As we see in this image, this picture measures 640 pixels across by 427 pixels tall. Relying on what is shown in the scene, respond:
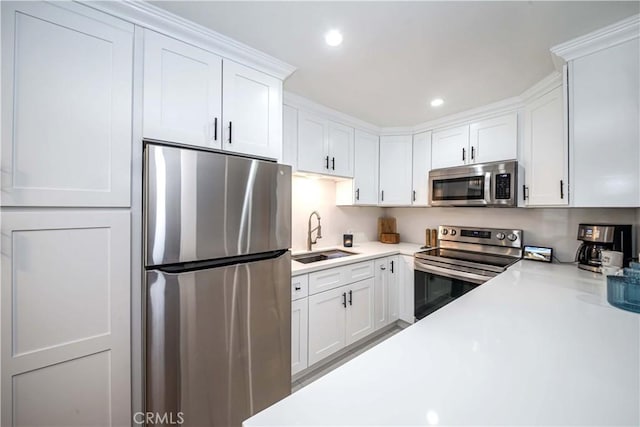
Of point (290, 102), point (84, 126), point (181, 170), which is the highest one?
point (290, 102)

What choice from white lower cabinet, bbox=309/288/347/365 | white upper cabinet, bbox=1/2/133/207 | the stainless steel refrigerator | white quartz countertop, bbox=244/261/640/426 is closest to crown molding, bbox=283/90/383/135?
the stainless steel refrigerator

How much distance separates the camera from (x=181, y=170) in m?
1.17

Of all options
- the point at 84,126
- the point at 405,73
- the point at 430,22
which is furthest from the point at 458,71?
the point at 84,126

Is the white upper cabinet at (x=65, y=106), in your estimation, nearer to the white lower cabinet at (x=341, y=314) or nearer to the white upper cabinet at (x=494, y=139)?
the white lower cabinet at (x=341, y=314)

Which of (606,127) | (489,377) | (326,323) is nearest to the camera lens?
(489,377)

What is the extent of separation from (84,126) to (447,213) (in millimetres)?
3181

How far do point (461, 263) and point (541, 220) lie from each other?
872 mm

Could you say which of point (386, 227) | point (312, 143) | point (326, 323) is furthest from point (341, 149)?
point (326, 323)

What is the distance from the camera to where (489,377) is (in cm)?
62

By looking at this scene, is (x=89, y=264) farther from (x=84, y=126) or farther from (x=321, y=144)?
(x=321, y=144)

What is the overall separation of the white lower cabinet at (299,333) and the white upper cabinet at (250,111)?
1.11 meters

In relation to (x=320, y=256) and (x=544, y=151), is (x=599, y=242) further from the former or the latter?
(x=320, y=256)

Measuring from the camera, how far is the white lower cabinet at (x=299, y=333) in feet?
5.90

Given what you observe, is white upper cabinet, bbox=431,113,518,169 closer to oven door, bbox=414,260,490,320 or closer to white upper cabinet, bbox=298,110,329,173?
oven door, bbox=414,260,490,320
